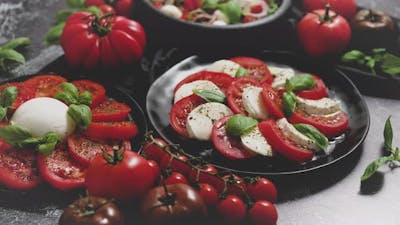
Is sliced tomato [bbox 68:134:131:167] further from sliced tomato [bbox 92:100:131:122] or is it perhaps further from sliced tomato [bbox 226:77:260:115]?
sliced tomato [bbox 226:77:260:115]

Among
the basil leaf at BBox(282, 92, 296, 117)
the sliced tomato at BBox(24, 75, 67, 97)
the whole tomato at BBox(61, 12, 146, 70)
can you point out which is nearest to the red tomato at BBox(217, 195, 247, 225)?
the basil leaf at BBox(282, 92, 296, 117)

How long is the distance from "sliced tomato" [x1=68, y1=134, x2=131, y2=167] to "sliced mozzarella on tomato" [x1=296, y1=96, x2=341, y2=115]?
1.68ft

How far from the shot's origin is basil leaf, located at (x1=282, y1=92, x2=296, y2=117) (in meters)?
1.77

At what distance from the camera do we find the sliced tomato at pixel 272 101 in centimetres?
176

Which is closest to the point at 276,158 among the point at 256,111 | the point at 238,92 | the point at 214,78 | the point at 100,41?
the point at 256,111

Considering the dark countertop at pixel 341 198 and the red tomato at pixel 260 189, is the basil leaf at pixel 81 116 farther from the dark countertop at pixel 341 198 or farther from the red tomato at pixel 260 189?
the red tomato at pixel 260 189

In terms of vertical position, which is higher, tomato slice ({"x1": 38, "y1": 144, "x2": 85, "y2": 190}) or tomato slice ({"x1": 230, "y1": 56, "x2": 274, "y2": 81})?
tomato slice ({"x1": 38, "y1": 144, "x2": 85, "y2": 190})

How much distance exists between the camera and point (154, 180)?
1.51 meters

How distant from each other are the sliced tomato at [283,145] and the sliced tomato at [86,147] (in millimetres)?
372

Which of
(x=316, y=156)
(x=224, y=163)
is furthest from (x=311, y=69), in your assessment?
(x=224, y=163)

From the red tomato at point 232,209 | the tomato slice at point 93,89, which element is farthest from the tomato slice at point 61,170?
the red tomato at point 232,209

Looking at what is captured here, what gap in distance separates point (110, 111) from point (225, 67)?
412mm

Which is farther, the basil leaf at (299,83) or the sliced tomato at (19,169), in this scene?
the basil leaf at (299,83)

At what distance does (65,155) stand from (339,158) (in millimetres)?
716
